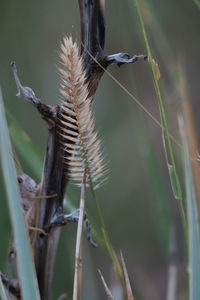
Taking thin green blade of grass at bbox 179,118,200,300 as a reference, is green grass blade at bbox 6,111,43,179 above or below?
above

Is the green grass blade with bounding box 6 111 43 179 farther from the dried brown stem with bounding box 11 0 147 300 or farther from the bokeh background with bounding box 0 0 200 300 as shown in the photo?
the bokeh background with bounding box 0 0 200 300

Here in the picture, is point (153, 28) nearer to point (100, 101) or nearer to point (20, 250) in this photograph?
point (20, 250)

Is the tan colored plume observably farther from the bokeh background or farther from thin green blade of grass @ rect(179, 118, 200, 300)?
the bokeh background

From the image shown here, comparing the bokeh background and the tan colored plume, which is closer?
the tan colored plume

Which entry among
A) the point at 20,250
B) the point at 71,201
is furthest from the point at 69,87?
the point at 71,201

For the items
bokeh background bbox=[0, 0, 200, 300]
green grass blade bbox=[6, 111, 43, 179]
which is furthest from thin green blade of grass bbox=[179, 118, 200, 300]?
bokeh background bbox=[0, 0, 200, 300]

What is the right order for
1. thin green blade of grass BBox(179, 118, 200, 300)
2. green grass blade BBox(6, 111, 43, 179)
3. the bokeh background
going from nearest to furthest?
thin green blade of grass BBox(179, 118, 200, 300) → green grass blade BBox(6, 111, 43, 179) → the bokeh background

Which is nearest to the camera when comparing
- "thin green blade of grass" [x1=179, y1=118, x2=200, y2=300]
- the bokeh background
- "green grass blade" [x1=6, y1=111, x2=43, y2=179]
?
"thin green blade of grass" [x1=179, y1=118, x2=200, y2=300]

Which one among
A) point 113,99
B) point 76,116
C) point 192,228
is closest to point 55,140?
point 76,116
